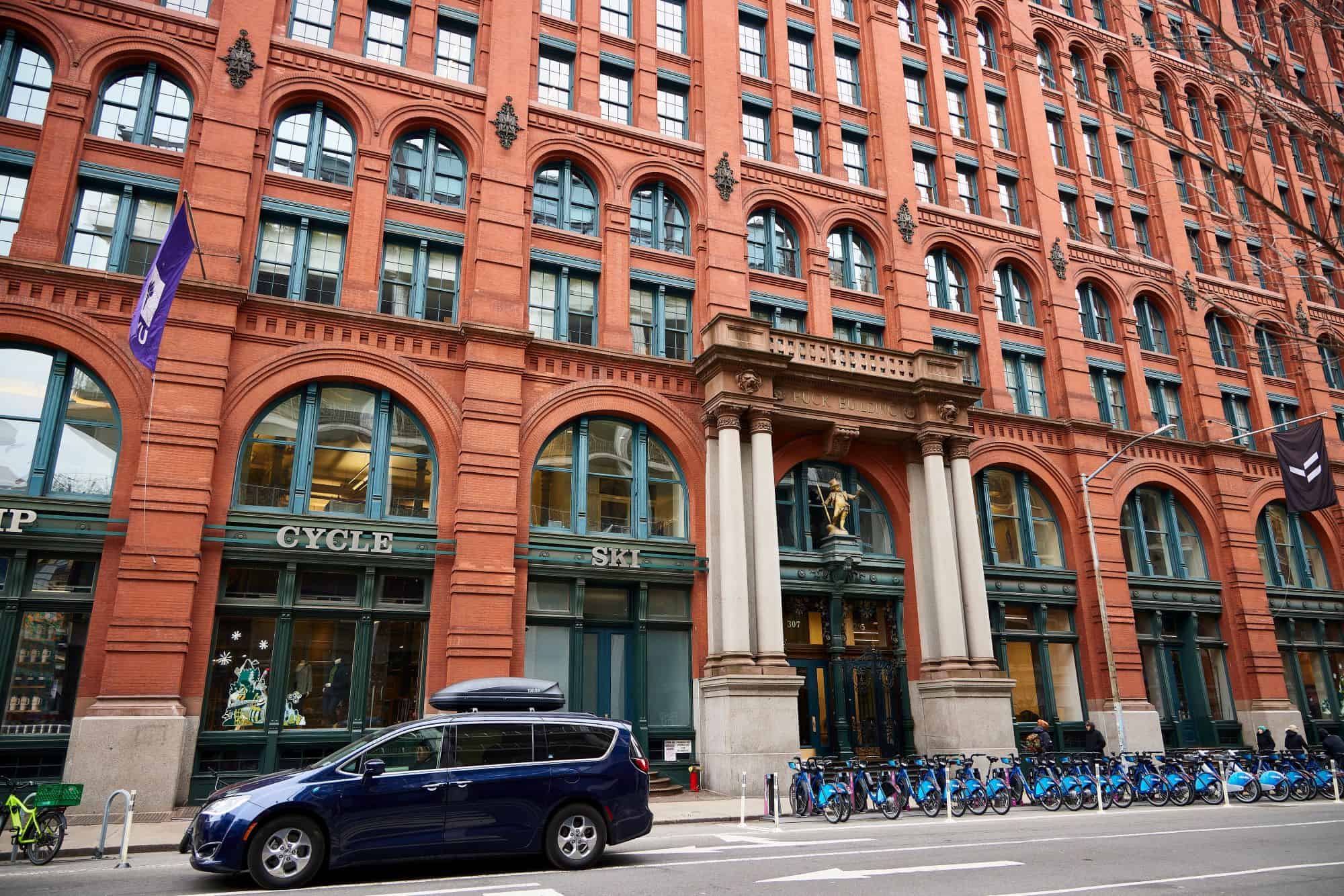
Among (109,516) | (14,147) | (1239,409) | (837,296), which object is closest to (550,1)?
(837,296)

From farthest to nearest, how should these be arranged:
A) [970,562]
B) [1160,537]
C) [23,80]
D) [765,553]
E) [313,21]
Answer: [1160,537], [970,562], [313,21], [765,553], [23,80]

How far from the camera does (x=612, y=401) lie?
2448 centimetres

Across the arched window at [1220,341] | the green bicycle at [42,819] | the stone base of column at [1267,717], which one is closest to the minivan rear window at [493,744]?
the green bicycle at [42,819]

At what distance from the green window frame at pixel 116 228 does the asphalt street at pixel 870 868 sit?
44.5 feet

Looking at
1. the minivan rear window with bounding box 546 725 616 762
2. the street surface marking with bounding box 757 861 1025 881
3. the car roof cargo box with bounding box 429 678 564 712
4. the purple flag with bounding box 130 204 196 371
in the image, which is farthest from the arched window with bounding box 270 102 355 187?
the street surface marking with bounding box 757 861 1025 881

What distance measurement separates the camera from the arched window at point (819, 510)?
86.4ft

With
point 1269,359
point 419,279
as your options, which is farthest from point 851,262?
point 1269,359

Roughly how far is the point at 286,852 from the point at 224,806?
957mm

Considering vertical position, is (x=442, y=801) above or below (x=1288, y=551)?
below

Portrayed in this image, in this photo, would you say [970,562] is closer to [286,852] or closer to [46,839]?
[286,852]

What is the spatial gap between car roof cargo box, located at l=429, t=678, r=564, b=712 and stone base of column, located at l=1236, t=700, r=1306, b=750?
2807 cm

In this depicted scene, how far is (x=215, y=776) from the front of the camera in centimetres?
1819

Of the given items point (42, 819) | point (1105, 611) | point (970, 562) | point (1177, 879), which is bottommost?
A: point (1177, 879)

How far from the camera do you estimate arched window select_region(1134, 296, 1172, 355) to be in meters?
35.7
